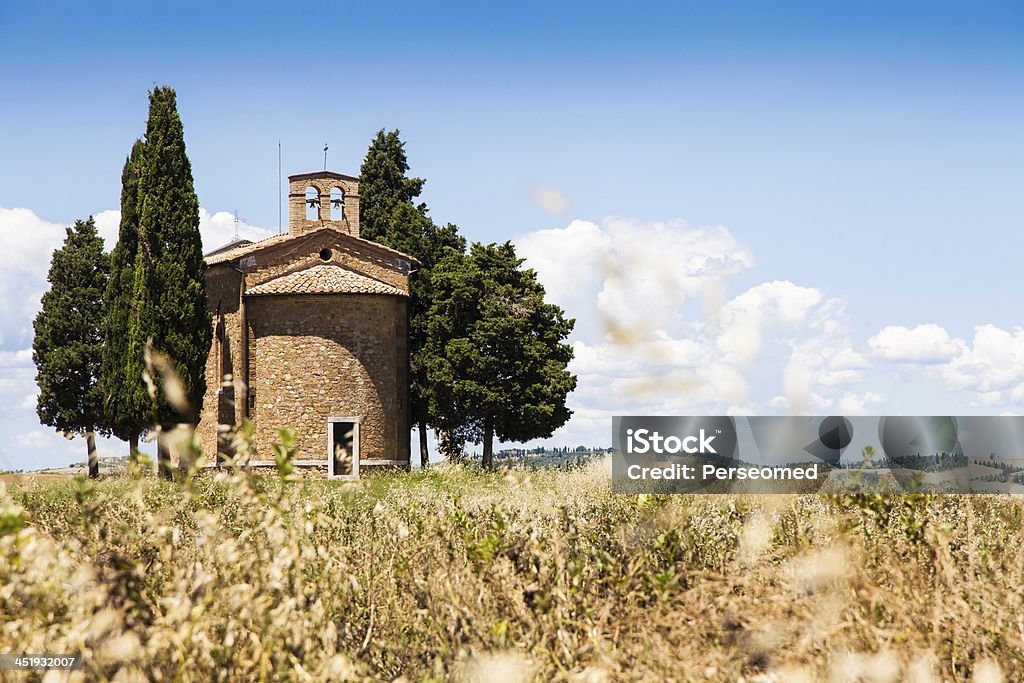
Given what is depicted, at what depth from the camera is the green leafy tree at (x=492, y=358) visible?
27.5 m

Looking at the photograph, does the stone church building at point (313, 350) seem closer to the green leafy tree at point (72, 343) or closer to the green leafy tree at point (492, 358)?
the green leafy tree at point (492, 358)

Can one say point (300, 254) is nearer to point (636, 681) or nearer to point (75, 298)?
point (75, 298)

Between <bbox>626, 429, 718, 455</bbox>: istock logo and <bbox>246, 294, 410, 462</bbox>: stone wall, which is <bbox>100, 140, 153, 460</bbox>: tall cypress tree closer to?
<bbox>246, 294, 410, 462</bbox>: stone wall

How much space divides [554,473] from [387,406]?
1082cm

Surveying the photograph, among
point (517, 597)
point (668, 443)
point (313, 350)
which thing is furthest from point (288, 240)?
point (517, 597)

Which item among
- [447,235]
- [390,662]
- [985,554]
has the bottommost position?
[390,662]

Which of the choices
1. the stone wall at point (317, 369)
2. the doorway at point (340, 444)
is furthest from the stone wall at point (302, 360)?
the doorway at point (340, 444)

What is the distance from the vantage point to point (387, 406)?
2669cm

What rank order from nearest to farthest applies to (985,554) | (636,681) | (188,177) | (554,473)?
A: (636,681)
(985,554)
(554,473)
(188,177)

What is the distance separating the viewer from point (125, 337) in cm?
2531

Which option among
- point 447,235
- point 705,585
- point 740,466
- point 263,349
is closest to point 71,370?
point 263,349
